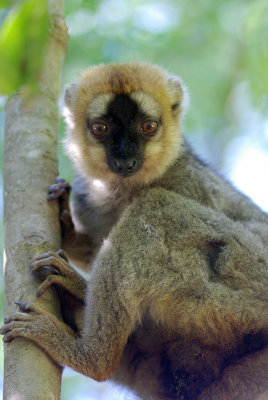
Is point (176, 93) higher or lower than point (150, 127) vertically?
higher

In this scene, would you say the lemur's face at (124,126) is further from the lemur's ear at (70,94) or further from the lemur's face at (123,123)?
the lemur's ear at (70,94)

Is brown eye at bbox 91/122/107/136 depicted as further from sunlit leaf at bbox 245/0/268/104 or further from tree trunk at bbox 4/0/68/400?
sunlit leaf at bbox 245/0/268/104

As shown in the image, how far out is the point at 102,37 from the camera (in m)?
9.43

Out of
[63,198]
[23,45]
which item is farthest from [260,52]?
[23,45]

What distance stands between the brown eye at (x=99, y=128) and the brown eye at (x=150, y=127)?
0.49 metres

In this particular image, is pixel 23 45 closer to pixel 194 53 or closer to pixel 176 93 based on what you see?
pixel 176 93

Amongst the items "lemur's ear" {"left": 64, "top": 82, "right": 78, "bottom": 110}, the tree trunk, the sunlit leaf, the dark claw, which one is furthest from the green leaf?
"lemur's ear" {"left": 64, "top": 82, "right": 78, "bottom": 110}

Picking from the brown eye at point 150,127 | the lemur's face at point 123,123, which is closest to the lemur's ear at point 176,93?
the lemur's face at point 123,123

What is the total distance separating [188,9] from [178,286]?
8.95 m

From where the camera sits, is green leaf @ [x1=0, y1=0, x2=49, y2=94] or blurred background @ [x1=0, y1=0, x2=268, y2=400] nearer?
green leaf @ [x1=0, y1=0, x2=49, y2=94]

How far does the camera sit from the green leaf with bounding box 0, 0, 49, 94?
2.36 m

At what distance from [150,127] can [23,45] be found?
4079 millimetres

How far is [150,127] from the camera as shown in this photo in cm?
639

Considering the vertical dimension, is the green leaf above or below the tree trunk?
above
